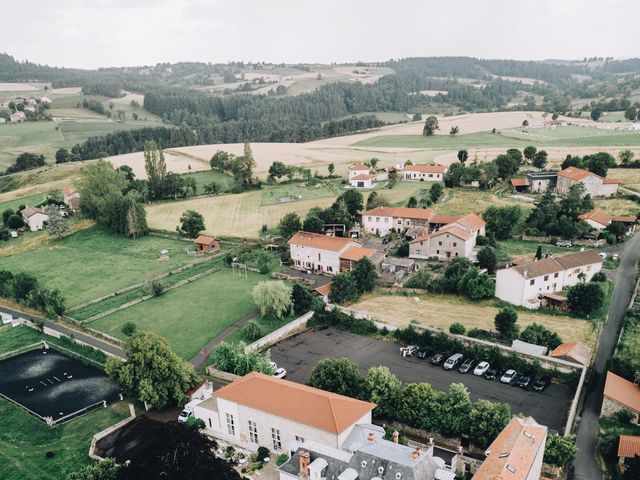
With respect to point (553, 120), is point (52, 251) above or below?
below

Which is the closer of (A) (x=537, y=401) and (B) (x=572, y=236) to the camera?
(A) (x=537, y=401)

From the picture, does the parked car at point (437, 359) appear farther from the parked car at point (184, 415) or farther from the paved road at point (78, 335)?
the paved road at point (78, 335)

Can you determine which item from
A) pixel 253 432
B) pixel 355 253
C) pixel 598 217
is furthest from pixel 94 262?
pixel 598 217

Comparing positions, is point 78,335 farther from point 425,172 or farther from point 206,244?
point 425,172

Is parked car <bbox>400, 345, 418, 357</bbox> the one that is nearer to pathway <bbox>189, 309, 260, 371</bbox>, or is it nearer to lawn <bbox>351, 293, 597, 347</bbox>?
lawn <bbox>351, 293, 597, 347</bbox>

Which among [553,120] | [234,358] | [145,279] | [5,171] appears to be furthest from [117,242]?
[553,120]

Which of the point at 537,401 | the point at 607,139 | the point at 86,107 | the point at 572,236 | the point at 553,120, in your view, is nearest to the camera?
the point at 537,401

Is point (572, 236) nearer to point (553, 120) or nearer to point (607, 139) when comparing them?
point (607, 139)
